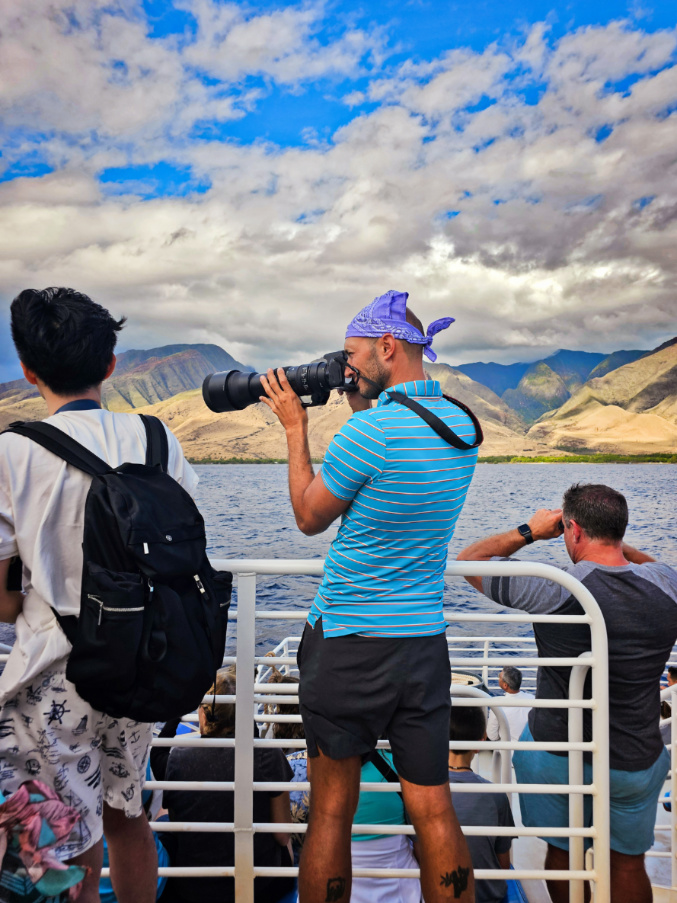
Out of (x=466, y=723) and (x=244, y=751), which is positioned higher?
(x=244, y=751)

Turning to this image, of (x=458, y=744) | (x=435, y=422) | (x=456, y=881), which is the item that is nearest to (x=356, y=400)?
(x=435, y=422)

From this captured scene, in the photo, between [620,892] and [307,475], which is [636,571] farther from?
[307,475]

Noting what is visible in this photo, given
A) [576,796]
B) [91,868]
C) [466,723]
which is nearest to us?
[91,868]

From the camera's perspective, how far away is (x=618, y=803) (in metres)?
1.78

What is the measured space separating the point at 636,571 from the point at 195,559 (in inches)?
51.4

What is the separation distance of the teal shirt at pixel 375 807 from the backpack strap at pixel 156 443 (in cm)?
111

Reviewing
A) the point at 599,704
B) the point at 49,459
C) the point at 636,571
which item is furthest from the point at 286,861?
the point at 49,459

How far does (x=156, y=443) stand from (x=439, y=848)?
106 cm

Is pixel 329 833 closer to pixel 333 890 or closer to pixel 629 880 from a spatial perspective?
pixel 333 890

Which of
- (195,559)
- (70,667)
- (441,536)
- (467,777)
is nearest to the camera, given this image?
(70,667)

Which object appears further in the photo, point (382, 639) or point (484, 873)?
point (484, 873)

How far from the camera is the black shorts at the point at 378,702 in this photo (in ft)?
4.29

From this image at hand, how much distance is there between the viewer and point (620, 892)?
5.80 ft

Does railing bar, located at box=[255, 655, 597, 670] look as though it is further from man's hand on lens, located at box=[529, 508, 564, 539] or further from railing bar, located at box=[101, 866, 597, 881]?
railing bar, located at box=[101, 866, 597, 881]
